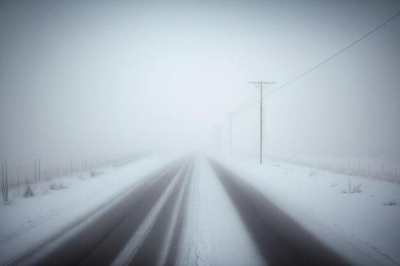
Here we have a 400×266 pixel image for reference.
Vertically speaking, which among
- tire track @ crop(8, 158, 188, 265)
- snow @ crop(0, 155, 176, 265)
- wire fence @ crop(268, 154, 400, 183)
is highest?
tire track @ crop(8, 158, 188, 265)

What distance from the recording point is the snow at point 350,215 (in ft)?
15.2

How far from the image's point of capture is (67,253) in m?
4.55

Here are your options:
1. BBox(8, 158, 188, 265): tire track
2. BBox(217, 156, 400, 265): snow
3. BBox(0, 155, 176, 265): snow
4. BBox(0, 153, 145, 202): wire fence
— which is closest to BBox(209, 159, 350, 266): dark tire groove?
BBox(217, 156, 400, 265): snow

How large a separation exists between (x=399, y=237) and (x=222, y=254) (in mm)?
4999

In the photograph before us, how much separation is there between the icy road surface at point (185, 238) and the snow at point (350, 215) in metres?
0.53

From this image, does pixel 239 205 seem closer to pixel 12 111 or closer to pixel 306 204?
pixel 306 204

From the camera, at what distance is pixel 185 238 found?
516 centimetres

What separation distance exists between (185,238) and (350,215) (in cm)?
610

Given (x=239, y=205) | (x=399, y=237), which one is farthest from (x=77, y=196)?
(x=399, y=237)

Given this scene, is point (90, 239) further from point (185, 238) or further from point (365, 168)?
point (365, 168)

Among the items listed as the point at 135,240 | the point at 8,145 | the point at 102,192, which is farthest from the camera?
the point at 8,145

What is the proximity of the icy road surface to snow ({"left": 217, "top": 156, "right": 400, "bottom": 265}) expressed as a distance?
53cm

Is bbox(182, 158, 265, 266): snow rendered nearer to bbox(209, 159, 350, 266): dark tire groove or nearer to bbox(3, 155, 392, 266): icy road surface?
bbox(3, 155, 392, 266): icy road surface

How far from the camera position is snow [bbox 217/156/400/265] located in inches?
182
